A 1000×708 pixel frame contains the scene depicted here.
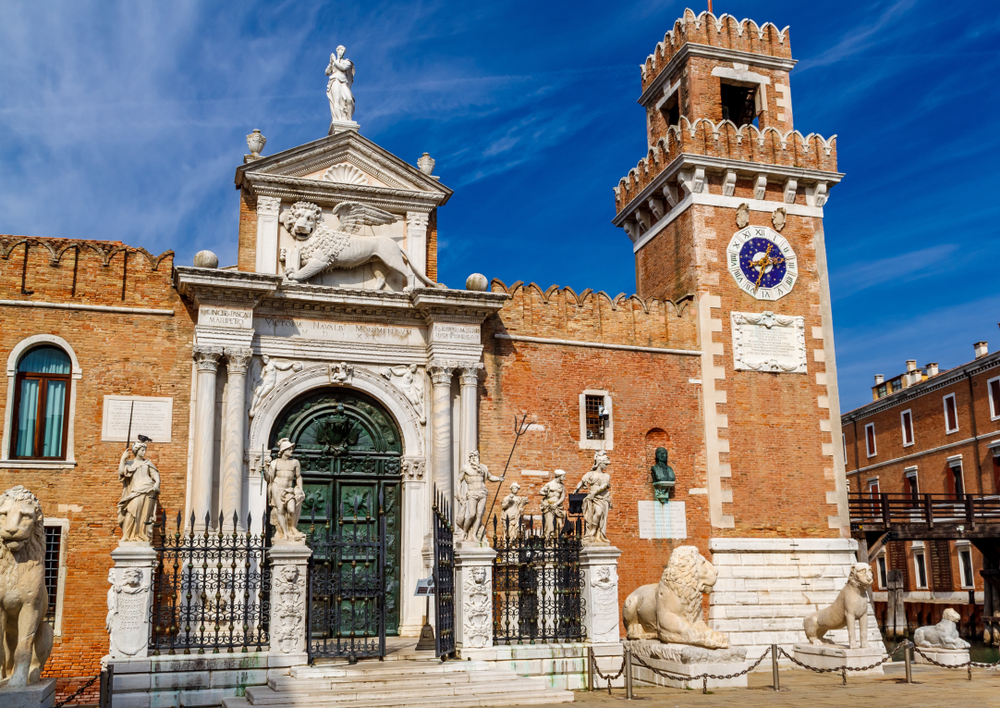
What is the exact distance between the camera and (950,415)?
37500 millimetres

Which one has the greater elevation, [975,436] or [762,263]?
[762,263]

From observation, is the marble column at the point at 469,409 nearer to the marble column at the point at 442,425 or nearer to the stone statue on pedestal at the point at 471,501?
the marble column at the point at 442,425

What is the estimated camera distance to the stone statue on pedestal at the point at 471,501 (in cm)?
1556

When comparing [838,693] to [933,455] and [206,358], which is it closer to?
[206,358]

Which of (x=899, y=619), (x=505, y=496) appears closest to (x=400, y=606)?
(x=505, y=496)

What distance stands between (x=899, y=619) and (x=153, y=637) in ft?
85.1

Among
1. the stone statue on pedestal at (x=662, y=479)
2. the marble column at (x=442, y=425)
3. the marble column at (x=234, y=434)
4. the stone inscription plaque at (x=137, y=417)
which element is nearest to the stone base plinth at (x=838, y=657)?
the stone statue on pedestal at (x=662, y=479)

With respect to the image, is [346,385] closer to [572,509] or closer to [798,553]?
[572,509]

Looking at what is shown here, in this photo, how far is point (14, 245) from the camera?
17859 mm

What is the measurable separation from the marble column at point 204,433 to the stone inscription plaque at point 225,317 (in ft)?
1.65

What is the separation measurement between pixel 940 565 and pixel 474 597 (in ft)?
94.2

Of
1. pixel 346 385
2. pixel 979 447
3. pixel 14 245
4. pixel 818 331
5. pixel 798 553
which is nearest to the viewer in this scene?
pixel 14 245

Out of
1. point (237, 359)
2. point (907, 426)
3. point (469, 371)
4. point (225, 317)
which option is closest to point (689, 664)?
point (469, 371)

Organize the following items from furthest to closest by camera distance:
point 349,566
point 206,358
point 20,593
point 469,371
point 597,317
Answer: point 597,317 → point 469,371 → point 349,566 → point 206,358 → point 20,593
